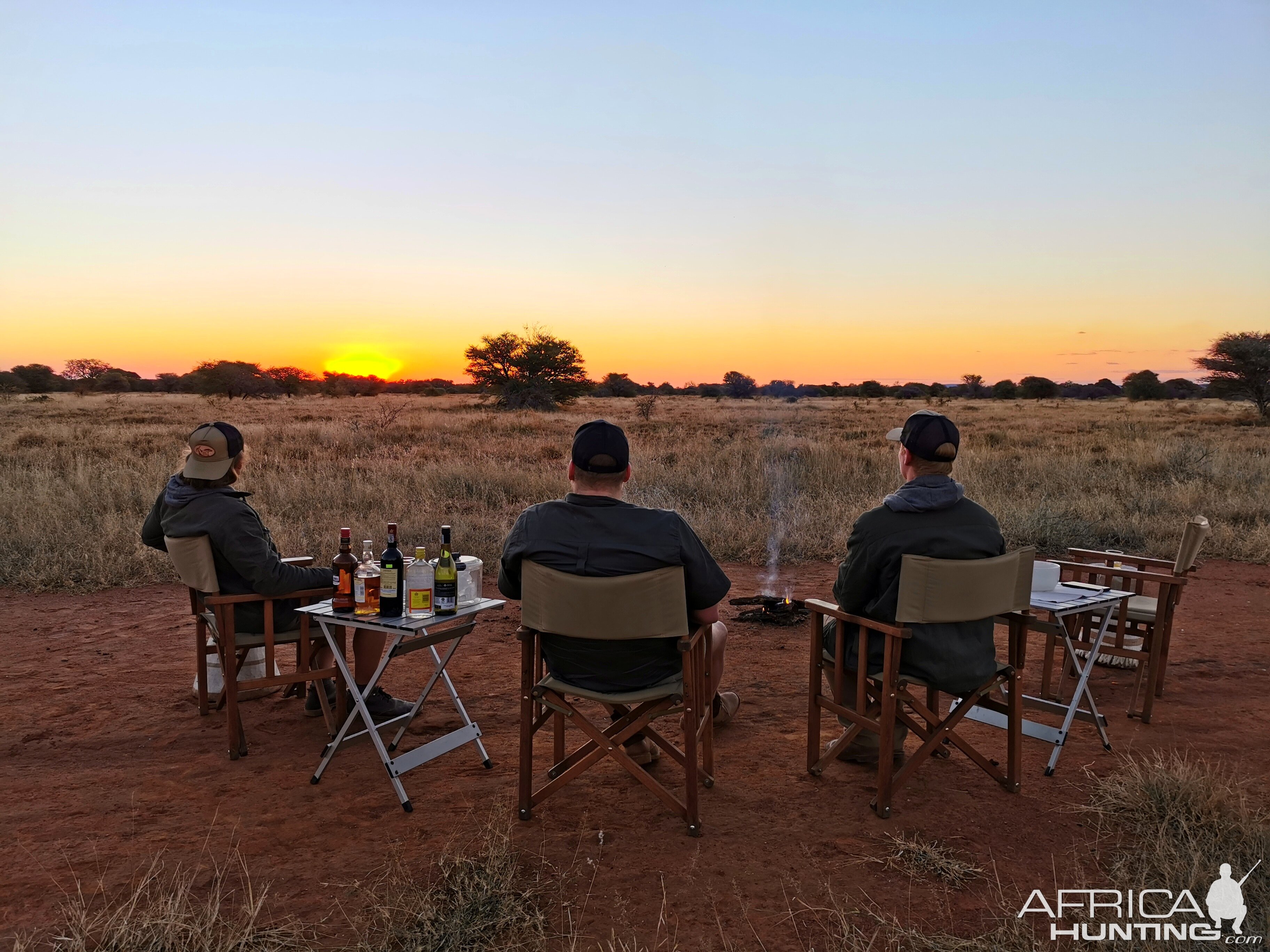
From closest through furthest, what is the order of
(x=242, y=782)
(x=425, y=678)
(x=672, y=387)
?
1. (x=242, y=782)
2. (x=425, y=678)
3. (x=672, y=387)

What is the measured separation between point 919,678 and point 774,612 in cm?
297

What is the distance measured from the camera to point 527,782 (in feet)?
11.0

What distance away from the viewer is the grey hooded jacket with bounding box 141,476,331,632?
386 cm

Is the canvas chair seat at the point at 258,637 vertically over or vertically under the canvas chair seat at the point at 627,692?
under

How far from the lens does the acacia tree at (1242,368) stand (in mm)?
31656

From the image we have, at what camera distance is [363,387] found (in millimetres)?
74375

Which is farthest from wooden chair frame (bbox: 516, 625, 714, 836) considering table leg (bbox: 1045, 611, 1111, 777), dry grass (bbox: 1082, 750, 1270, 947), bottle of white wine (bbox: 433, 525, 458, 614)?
table leg (bbox: 1045, 611, 1111, 777)

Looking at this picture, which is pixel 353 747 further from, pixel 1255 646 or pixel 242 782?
pixel 1255 646

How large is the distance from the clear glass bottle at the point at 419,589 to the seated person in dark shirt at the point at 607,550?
1.45 ft

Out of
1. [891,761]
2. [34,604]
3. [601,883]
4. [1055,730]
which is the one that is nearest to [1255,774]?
[1055,730]

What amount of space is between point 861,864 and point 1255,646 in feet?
14.8

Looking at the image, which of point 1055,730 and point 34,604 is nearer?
point 1055,730

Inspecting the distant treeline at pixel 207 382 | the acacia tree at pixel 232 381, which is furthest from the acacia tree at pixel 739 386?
the acacia tree at pixel 232 381

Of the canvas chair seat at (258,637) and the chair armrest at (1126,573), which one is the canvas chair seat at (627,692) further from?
the chair armrest at (1126,573)
